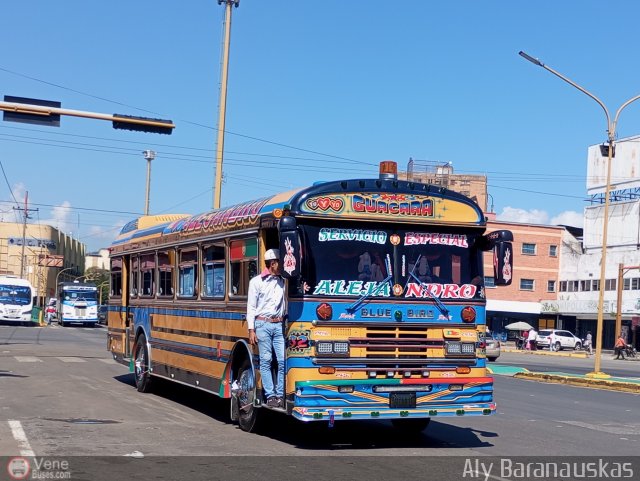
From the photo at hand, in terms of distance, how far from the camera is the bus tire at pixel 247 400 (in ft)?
37.6

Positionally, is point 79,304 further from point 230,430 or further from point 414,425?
point 414,425

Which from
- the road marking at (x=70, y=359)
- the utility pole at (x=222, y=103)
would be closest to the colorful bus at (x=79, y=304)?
the utility pole at (x=222, y=103)

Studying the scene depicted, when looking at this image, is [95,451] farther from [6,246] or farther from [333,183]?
[6,246]

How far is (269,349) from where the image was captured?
10.7 m

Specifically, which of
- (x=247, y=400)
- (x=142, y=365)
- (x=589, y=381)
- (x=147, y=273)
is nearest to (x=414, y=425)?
(x=247, y=400)

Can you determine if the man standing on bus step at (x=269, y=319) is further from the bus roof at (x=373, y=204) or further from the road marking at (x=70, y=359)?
the road marking at (x=70, y=359)

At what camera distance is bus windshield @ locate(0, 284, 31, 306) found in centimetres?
5728

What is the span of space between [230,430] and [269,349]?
70.1 inches

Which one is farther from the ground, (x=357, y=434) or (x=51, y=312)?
(x=357, y=434)

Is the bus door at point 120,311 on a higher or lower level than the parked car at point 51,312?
higher

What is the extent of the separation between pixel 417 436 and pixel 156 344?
5.93 metres

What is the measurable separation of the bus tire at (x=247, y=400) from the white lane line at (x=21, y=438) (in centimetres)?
275

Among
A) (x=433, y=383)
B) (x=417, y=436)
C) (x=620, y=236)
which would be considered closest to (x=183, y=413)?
(x=417, y=436)

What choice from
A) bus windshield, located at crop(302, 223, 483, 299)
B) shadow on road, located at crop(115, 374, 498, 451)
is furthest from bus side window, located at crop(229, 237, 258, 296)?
shadow on road, located at crop(115, 374, 498, 451)
